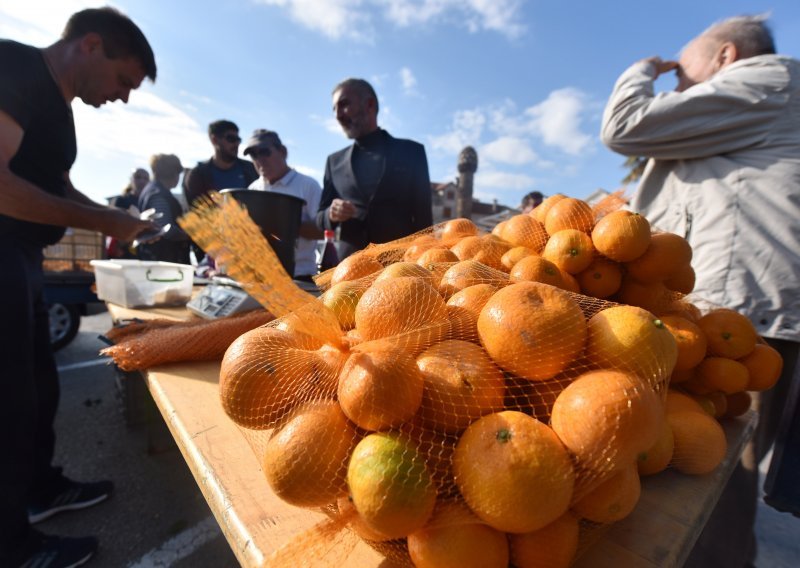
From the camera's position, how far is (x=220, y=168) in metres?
4.42

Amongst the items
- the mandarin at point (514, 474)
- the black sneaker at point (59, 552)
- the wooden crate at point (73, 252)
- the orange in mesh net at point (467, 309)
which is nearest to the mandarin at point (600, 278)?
the orange in mesh net at point (467, 309)

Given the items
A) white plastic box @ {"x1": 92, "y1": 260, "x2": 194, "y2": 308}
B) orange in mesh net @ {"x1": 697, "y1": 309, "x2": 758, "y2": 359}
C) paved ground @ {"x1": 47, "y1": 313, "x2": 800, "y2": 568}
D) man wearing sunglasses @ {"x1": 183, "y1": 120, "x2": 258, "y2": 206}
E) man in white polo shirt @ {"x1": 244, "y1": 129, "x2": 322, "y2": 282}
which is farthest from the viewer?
man wearing sunglasses @ {"x1": 183, "y1": 120, "x2": 258, "y2": 206}

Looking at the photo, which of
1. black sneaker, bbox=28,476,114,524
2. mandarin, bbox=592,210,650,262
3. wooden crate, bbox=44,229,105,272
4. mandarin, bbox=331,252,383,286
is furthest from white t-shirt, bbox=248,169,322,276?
mandarin, bbox=592,210,650,262

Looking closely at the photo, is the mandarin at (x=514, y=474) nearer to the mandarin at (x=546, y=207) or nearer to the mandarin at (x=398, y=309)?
the mandarin at (x=398, y=309)

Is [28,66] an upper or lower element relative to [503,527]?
upper

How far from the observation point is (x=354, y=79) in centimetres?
296

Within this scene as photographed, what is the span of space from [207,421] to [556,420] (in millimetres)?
1035

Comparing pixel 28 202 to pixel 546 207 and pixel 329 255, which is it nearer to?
pixel 546 207

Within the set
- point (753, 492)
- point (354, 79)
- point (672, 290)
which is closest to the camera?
point (672, 290)

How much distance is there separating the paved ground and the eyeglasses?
228 cm

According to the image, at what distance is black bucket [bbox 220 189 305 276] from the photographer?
7.01 ft

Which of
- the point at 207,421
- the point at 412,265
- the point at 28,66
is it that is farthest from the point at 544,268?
the point at 28,66

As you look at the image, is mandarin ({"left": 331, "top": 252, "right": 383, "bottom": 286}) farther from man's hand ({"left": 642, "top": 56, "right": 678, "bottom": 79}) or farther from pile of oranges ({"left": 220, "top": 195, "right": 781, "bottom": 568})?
man's hand ({"left": 642, "top": 56, "right": 678, "bottom": 79})

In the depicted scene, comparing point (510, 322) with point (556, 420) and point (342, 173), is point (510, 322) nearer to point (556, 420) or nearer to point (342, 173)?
point (556, 420)
